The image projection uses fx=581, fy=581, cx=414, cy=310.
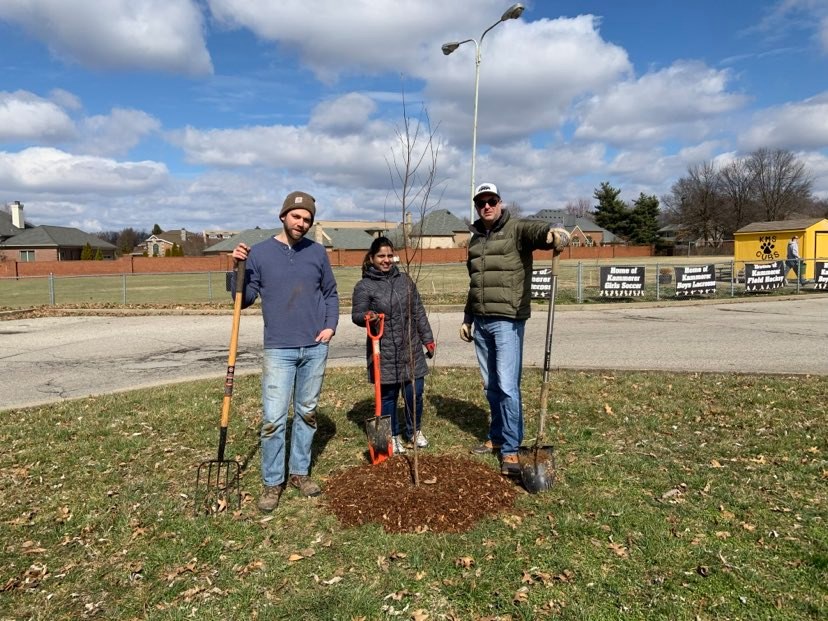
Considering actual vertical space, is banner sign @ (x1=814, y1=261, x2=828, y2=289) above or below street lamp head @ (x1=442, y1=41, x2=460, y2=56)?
below

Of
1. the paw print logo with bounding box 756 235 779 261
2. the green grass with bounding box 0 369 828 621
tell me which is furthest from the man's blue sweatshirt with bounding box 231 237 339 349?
the paw print logo with bounding box 756 235 779 261

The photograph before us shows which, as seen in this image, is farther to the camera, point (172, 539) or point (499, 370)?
point (499, 370)

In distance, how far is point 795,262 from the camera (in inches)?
789

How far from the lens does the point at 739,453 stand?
471 centimetres

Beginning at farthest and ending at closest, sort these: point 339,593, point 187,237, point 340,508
Result: point 187,237 → point 340,508 → point 339,593

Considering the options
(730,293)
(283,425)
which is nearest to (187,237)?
(730,293)

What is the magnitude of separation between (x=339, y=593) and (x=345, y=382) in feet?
14.5

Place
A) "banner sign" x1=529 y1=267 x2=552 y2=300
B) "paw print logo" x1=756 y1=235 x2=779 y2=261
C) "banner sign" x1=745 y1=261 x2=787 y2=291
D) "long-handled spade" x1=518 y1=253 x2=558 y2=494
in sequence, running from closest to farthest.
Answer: "long-handled spade" x1=518 y1=253 x2=558 y2=494, "banner sign" x1=529 y1=267 x2=552 y2=300, "banner sign" x1=745 y1=261 x2=787 y2=291, "paw print logo" x1=756 y1=235 x2=779 y2=261

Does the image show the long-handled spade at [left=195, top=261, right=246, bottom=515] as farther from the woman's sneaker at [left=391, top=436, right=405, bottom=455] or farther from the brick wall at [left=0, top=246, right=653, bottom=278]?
the brick wall at [left=0, top=246, right=653, bottom=278]

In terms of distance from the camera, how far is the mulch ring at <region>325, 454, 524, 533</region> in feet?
12.2

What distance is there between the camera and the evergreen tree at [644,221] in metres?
76.4

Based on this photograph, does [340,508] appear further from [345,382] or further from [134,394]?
[134,394]

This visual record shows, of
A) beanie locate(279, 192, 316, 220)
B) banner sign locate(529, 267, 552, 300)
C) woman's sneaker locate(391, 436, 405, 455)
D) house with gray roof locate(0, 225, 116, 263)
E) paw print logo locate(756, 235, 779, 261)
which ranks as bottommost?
woman's sneaker locate(391, 436, 405, 455)

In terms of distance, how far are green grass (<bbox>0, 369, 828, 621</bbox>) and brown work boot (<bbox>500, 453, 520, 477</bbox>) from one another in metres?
0.35
